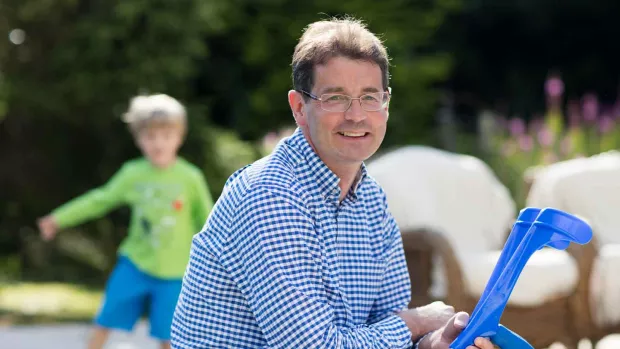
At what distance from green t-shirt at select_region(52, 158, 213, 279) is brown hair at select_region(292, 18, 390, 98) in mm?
2496

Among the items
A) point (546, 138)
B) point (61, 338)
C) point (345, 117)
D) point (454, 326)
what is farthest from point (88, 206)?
point (546, 138)

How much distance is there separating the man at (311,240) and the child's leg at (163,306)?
2348 millimetres

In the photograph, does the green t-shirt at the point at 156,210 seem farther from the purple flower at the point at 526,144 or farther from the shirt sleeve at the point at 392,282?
the purple flower at the point at 526,144

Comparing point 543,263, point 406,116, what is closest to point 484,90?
point 406,116

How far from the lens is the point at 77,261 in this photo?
9.14 metres

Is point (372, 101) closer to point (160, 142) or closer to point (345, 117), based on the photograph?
point (345, 117)

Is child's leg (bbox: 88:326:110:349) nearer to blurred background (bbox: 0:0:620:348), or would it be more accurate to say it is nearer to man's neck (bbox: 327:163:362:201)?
blurred background (bbox: 0:0:620:348)

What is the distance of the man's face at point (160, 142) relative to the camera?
4.62m

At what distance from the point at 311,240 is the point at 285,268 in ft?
0.34

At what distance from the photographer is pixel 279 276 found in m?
2.03

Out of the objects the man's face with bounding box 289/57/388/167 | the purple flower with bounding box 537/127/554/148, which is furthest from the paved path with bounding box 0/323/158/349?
the man's face with bounding box 289/57/388/167

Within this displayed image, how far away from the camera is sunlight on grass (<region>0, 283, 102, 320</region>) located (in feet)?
22.9

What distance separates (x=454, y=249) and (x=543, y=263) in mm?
608

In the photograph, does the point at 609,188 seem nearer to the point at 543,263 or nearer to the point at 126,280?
the point at 543,263
